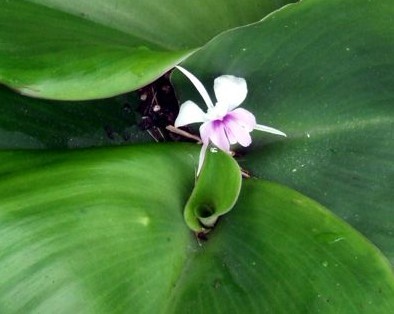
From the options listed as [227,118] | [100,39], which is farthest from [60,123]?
[227,118]

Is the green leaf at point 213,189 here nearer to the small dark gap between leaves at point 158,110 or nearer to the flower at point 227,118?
the flower at point 227,118

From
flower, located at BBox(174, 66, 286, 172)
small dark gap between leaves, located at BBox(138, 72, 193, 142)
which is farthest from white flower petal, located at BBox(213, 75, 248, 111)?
small dark gap between leaves, located at BBox(138, 72, 193, 142)

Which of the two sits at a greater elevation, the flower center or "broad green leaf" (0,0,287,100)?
"broad green leaf" (0,0,287,100)

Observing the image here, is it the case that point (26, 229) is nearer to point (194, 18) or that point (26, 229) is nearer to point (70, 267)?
point (70, 267)

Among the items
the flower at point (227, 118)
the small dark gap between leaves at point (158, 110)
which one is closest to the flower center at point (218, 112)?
the flower at point (227, 118)

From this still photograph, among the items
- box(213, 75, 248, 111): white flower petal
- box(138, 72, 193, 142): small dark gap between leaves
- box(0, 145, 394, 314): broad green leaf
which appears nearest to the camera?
box(0, 145, 394, 314): broad green leaf

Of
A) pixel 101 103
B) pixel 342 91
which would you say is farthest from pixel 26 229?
pixel 342 91

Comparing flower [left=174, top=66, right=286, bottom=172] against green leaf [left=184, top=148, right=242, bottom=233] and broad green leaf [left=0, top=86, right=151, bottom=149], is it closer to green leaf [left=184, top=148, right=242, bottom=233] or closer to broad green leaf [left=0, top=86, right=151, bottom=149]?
green leaf [left=184, top=148, right=242, bottom=233]
